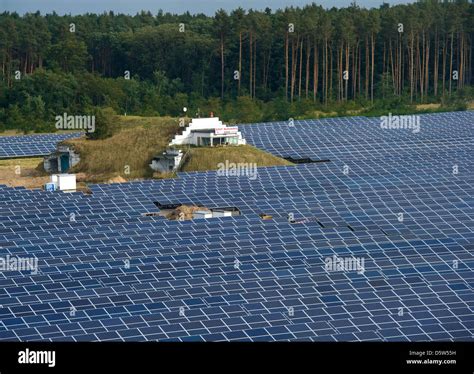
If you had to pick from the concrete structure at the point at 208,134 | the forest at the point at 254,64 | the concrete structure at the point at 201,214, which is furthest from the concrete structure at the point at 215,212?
the forest at the point at 254,64

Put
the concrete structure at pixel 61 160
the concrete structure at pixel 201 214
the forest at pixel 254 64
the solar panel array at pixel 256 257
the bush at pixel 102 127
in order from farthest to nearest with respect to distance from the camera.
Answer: the forest at pixel 254 64
the bush at pixel 102 127
the concrete structure at pixel 61 160
the concrete structure at pixel 201 214
the solar panel array at pixel 256 257

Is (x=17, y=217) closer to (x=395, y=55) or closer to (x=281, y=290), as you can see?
(x=281, y=290)

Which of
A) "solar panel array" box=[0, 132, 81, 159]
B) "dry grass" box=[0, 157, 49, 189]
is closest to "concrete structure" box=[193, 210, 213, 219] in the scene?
"dry grass" box=[0, 157, 49, 189]

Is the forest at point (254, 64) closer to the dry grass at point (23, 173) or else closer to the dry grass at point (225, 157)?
the dry grass at point (23, 173)

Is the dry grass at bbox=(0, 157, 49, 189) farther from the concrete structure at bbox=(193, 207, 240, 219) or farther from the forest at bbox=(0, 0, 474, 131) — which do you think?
the forest at bbox=(0, 0, 474, 131)
